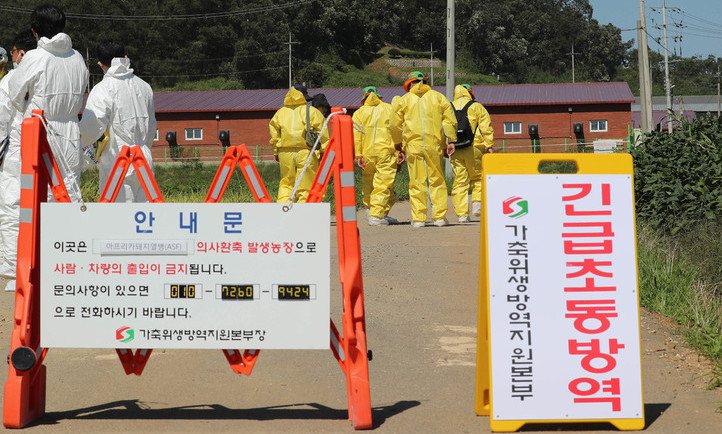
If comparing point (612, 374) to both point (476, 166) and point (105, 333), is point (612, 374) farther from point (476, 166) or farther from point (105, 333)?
point (476, 166)

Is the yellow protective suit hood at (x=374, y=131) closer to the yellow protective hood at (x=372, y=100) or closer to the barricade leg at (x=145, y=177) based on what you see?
the yellow protective hood at (x=372, y=100)

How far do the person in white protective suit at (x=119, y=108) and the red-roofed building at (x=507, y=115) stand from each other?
54.5 meters

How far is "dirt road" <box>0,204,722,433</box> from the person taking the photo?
6.46m

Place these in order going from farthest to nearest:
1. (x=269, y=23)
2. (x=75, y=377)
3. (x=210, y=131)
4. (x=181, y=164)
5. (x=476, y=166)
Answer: (x=269, y=23)
(x=210, y=131)
(x=181, y=164)
(x=476, y=166)
(x=75, y=377)

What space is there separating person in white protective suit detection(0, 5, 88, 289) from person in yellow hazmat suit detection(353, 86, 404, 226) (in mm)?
7298

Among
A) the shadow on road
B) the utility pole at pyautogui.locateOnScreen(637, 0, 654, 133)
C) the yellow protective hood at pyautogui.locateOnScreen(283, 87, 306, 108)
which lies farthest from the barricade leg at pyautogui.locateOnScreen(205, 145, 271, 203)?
the utility pole at pyautogui.locateOnScreen(637, 0, 654, 133)

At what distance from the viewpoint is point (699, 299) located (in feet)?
33.8

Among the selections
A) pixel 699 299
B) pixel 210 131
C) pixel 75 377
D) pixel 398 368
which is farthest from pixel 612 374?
pixel 210 131

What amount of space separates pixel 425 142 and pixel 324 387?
31.4ft

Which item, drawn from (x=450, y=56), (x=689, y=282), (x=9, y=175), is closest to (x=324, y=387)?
(x=9, y=175)

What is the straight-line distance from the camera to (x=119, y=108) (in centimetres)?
1184

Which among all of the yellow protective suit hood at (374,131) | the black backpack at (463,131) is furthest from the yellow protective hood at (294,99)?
the black backpack at (463,131)

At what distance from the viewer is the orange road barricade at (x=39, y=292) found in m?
6.28

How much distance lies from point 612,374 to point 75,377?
11.0ft
